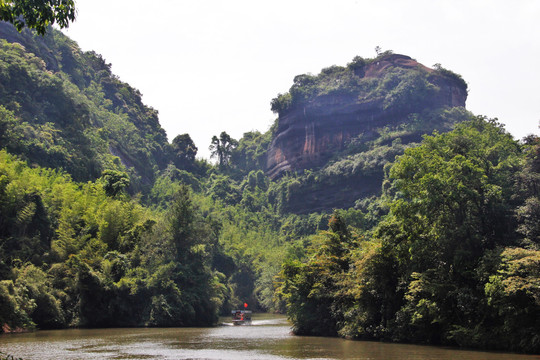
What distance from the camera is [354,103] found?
360 ft

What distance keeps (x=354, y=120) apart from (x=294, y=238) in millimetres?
31027

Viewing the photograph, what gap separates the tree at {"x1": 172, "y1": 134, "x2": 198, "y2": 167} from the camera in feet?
411

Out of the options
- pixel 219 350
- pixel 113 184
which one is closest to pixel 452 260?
pixel 219 350

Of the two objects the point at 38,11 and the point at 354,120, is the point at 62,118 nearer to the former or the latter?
the point at 354,120

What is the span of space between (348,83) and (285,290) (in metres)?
84.7

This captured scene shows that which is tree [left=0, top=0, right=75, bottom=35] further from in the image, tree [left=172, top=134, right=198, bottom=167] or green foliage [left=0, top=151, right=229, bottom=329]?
tree [left=172, top=134, right=198, bottom=167]

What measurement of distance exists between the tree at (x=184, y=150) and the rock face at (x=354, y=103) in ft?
76.0

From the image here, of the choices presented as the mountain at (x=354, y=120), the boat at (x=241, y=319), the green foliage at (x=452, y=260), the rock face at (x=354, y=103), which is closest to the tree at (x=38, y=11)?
the green foliage at (x=452, y=260)

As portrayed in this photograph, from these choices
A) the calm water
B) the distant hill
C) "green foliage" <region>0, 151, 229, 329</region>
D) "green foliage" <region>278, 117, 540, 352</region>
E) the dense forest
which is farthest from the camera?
the distant hill

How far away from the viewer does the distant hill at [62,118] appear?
195 ft

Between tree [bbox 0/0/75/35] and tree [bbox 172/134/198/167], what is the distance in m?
115

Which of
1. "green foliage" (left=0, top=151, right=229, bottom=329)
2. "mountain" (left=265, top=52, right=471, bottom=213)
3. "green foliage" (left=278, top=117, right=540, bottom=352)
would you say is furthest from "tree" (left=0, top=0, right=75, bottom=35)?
"mountain" (left=265, top=52, right=471, bottom=213)

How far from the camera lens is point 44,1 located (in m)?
10.9

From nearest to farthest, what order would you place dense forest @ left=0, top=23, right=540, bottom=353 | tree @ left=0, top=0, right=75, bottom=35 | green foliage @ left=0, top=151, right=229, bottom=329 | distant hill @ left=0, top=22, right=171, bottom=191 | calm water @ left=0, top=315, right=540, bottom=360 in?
tree @ left=0, top=0, right=75, bottom=35 < calm water @ left=0, top=315, right=540, bottom=360 < dense forest @ left=0, top=23, right=540, bottom=353 < green foliage @ left=0, top=151, right=229, bottom=329 < distant hill @ left=0, top=22, right=171, bottom=191
